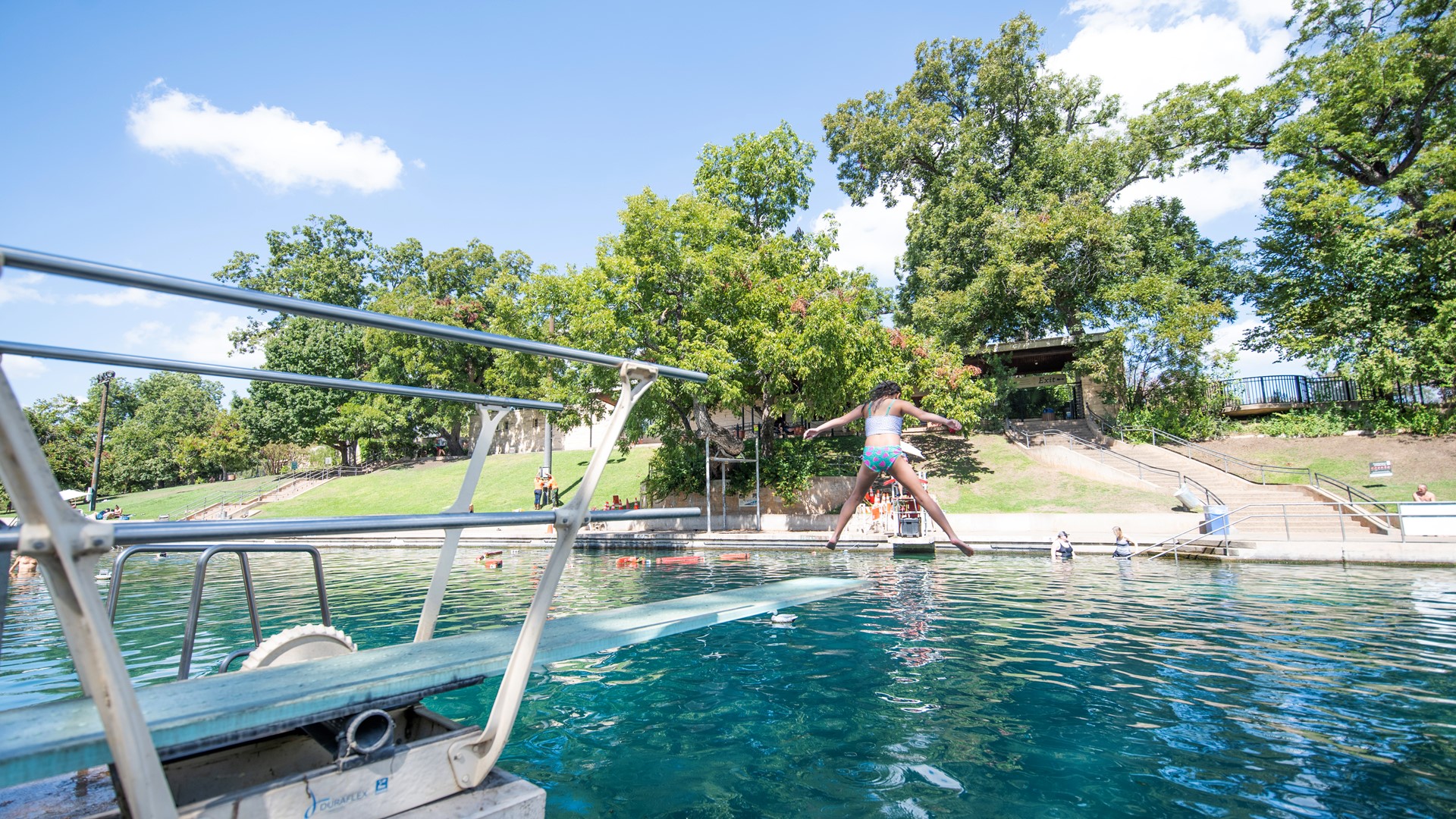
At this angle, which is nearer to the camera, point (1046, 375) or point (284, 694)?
point (284, 694)

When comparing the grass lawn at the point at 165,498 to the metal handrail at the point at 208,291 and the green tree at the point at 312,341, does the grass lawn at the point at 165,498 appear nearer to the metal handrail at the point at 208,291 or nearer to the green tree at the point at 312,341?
the green tree at the point at 312,341

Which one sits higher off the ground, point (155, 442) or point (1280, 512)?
point (155, 442)

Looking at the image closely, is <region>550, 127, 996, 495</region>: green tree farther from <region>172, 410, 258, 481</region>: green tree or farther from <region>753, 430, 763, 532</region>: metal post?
<region>172, 410, 258, 481</region>: green tree

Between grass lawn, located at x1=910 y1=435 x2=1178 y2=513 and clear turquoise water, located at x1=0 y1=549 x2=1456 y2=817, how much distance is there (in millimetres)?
11118

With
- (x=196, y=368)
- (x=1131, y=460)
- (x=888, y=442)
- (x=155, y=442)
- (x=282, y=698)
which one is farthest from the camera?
(x=155, y=442)

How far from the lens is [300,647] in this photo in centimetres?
399

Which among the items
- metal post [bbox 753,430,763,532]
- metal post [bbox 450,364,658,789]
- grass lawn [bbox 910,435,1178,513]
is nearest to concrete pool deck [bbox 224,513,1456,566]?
metal post [bbox 753,430,763,532]

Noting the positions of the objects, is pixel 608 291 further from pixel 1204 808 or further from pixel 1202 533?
pixel 1204 808

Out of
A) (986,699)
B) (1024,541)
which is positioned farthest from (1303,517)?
(986,699)

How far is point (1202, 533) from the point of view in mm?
18578

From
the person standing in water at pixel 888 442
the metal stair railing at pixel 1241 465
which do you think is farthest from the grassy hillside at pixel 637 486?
the person standing in water at pixel 888 442

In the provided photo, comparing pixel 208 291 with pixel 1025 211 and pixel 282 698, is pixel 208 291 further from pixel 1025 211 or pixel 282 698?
pixel 1025 211

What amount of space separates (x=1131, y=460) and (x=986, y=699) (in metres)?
26.2

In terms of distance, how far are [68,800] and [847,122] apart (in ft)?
146
